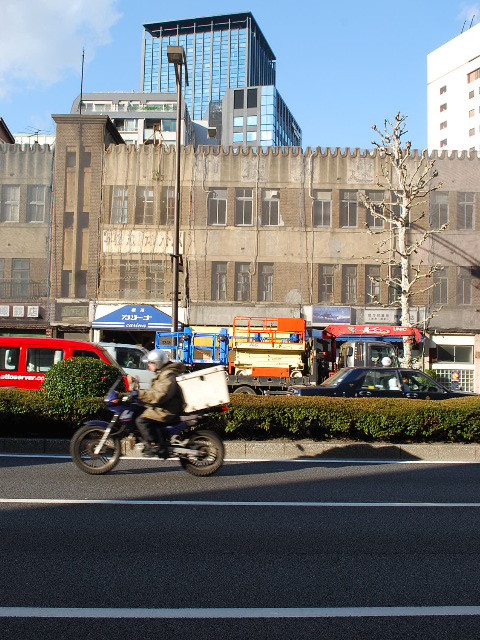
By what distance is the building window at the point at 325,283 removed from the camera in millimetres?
35219

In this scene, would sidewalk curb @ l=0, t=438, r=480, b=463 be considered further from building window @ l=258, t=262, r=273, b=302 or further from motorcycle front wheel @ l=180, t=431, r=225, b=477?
building window @ l=258, t=262, r=273, b=302

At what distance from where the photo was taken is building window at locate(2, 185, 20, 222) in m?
36.0

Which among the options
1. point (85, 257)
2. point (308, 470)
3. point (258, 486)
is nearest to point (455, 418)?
point (308, 470)

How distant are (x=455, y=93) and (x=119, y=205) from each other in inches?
3325

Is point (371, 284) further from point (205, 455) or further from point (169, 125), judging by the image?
point (169, 125)

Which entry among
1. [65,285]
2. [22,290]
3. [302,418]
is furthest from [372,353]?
[22,290]

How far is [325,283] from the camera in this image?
35.3 m

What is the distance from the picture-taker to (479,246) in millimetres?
35375

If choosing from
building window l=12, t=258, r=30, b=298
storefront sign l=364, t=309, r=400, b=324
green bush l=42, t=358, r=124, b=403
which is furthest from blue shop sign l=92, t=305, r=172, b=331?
green bush l=42, t=358, r=124, b=403

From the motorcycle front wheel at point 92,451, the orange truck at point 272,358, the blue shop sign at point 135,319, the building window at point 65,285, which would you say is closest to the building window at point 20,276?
the building window at point 65,285

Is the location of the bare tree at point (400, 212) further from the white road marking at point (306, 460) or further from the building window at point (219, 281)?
the white road marking at point (306, 460)

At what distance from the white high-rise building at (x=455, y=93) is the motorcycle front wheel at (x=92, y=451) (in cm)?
9931

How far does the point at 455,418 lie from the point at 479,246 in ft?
80.6

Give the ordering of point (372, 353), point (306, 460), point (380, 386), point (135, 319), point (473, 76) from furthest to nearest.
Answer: point (473, 76)
point (135, 319)
point (372, 353)
point (380, 386)
point (306, 460)
